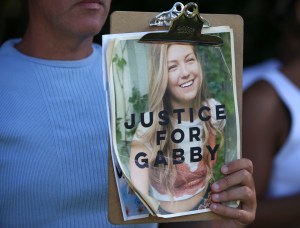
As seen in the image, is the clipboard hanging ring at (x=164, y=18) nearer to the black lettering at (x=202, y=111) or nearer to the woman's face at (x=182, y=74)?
the woman's face at (x=182, y=74)

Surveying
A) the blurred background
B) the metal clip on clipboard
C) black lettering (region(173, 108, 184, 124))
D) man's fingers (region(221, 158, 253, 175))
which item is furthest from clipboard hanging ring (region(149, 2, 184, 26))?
the blurred background

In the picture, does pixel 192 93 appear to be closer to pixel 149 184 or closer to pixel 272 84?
pixel 149 184

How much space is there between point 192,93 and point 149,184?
0.19 metres

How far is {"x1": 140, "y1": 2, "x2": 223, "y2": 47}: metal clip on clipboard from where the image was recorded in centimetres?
154

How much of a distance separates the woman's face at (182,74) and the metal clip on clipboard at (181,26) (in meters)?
0.02

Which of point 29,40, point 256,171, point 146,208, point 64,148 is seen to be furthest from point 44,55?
point 256,171

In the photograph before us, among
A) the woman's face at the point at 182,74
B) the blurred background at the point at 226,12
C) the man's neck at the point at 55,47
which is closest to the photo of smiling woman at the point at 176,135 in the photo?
the woman's face at the point at 182,74

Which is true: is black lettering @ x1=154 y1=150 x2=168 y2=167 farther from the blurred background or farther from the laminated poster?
the blurred background

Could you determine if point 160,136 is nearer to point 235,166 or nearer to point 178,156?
point 178,156

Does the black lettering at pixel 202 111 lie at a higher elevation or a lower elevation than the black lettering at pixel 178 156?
higher

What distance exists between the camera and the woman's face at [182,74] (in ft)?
5.10

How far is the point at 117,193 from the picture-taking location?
154 cm

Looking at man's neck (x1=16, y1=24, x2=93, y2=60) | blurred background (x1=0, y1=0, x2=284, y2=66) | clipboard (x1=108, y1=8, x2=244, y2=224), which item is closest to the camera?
clipboard (x1=108, y1=8, x2=244, y2=224)

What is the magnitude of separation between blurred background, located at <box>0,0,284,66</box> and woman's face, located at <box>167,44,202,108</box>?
1296 millimetres
